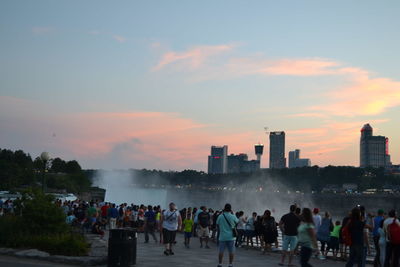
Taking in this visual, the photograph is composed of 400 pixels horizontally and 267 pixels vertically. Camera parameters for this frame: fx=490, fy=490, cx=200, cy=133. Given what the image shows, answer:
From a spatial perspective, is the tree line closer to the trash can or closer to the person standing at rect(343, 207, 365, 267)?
the trash can

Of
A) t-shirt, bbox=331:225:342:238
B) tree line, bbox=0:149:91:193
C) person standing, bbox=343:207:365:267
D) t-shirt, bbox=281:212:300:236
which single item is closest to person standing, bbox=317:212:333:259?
t-shirt, bbox=331:225:342:238

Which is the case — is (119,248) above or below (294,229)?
below

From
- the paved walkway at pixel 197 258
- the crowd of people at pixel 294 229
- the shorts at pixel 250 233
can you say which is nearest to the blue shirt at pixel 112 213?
the crowd of people at pixel 294 229

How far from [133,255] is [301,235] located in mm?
5258

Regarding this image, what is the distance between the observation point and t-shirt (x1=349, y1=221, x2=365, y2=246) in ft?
44.4

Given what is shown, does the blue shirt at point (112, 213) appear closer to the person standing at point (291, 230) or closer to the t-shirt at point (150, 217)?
the t-shirt at point (150, 217)

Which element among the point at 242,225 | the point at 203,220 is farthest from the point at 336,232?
the point at 203,220

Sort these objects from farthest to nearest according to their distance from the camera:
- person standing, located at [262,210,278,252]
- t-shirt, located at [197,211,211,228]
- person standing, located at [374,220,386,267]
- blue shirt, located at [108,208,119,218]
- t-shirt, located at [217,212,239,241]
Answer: blue shirt, located at [108,208,119,218] → t-shirt, located at [197,211,211,228] → person standing, located at [262,210,278,252] → t-shirt, located at [217,212,239,241] → person standing, located at [374,220,386,267]

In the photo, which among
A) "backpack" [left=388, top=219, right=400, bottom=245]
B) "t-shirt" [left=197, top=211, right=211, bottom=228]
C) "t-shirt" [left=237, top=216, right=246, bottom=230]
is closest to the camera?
"backpack" [left=388, top=219, right=400, bottom=245]

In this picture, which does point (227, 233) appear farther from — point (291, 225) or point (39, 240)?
point (39, 240)

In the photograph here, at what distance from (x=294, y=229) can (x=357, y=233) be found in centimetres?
336

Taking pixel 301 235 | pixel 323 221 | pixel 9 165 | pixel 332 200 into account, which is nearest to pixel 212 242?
pixel 323 221

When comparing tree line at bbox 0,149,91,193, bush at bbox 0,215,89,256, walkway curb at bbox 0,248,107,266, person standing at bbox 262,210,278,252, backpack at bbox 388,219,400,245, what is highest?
tree line at bbox 0,149,91,193

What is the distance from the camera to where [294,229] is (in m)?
16.7
